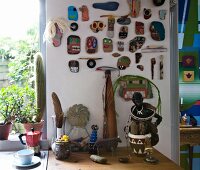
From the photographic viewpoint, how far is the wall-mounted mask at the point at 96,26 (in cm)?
179

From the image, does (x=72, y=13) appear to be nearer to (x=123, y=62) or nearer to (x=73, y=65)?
(x=73, y=65)

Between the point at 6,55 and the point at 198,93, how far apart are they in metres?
1.74

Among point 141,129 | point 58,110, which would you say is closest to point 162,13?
point 141,129

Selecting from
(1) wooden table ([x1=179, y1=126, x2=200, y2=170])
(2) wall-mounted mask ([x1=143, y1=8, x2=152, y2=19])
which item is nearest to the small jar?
(2) wall-mounted mask ([x1=143, y1=8, x2=152, y2=19])

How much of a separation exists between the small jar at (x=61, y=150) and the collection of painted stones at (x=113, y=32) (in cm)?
52

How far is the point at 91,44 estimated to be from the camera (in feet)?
5.85

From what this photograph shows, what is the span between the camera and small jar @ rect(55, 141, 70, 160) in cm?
148

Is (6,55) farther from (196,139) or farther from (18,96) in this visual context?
(196,139)

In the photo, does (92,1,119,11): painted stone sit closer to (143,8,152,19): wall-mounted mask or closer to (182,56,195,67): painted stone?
(143,8,152,19): wall-mounted mask

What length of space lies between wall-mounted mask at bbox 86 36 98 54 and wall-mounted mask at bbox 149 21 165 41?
396 millimetres

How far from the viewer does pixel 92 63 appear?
1.79 m

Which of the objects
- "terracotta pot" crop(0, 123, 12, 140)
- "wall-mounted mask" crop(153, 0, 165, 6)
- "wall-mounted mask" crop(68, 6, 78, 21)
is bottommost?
"terracotta pot" crop(0, 123, 12, 140)

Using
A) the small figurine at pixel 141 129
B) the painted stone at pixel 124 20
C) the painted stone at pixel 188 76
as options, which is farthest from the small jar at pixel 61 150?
the painted stone at pixel 188 76

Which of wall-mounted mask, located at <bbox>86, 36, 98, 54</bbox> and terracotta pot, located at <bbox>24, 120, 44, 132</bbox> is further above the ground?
wall-mounted mask, located at <bbox>86, 36, 98, 54</bbox>
